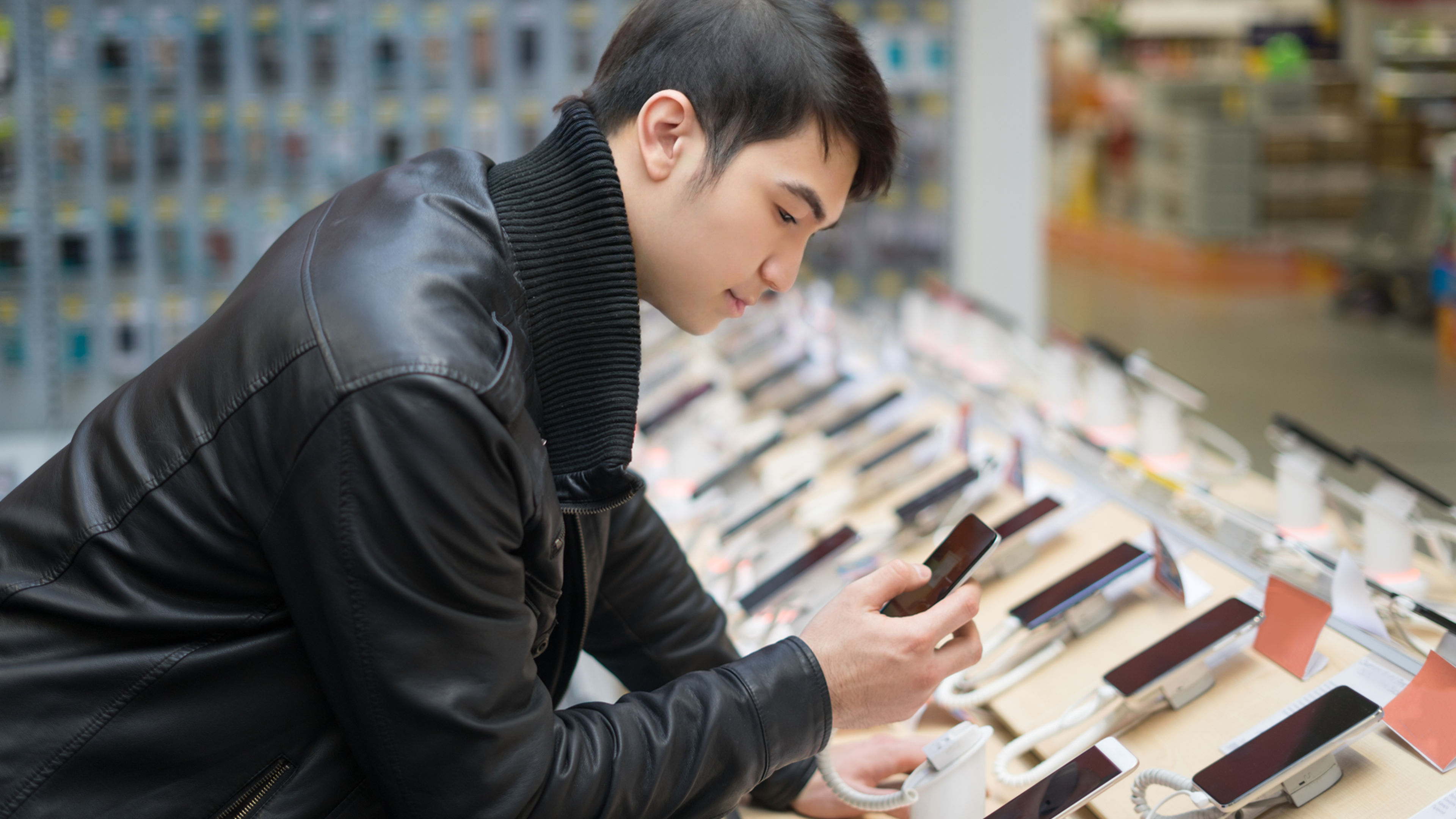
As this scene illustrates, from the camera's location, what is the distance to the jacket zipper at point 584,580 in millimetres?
1158

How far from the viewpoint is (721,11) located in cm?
107

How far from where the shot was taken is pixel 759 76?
1.03 metres

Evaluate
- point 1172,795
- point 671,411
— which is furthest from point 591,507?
point 671,411

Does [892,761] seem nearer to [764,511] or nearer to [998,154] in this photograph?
[764,511]

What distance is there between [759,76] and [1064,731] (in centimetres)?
80

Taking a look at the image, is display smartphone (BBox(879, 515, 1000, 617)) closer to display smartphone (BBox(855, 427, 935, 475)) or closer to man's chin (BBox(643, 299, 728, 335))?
man's chin (BBox(643, 299, 728, 335))

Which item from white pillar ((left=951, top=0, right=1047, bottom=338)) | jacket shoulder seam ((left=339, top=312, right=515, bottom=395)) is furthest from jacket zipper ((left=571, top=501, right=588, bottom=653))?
white pillar ((left=951, top=0, right=1047, bottom=338))

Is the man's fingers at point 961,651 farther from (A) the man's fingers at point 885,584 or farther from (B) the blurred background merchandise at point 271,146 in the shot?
(B) the blurred background merchandise at point 271,146

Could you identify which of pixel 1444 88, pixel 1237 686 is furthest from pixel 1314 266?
pixel 1237 686

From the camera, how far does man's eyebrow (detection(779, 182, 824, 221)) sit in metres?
1.05

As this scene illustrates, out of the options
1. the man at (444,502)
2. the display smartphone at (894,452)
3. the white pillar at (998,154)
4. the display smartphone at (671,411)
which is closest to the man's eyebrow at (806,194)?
the man at (444,502)

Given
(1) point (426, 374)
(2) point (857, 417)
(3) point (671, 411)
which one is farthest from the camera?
(3) point (671, 411)

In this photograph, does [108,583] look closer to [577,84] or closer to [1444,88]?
[577,84]

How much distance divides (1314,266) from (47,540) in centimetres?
987
